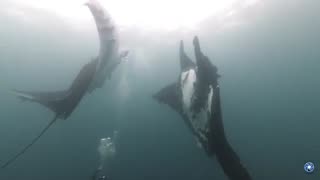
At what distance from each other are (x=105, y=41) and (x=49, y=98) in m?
2.69

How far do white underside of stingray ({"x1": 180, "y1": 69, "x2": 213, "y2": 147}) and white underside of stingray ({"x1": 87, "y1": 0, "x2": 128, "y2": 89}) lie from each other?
242cm

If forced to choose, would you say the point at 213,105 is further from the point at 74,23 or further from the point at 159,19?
the point at 74,23

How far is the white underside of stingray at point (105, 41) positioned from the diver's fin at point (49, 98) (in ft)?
4.16

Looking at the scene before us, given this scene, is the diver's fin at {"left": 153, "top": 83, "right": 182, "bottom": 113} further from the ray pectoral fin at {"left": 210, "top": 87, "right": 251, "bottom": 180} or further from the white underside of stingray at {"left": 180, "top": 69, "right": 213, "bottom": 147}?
the ray pectoral fin at {"left": 210, "top": 87, "right": 251, "bottom": 180}

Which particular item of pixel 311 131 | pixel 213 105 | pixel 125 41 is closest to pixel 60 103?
pixel 213 105

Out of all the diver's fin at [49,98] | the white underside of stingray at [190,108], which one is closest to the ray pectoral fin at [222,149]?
the white underside of stingray at [190,108]

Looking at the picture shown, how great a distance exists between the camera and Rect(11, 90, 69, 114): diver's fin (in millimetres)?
11258

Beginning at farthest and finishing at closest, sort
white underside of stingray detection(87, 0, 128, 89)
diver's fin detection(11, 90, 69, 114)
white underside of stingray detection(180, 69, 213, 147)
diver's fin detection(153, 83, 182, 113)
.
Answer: diver's fin detection(153, 83, 182, 113) < diver's fin detection(11, 90, 69, 114) < white underside of stingray detection(87, 0, 128, 89) < white underside of stingray detection(180, 69, 213, 147)

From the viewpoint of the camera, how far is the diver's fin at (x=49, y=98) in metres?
11.3

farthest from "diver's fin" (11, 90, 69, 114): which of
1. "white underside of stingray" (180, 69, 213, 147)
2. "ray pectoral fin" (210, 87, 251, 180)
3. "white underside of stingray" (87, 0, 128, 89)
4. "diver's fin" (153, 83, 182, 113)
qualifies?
"ray pectoral fin" (210, 87, 251, 180)

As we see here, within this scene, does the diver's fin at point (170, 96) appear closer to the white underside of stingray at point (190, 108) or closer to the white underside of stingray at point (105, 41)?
the white underside of stingray at point (190, 108)

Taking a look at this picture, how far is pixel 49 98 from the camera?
11.7 metres

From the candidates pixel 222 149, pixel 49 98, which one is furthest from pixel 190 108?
pixel 49 98

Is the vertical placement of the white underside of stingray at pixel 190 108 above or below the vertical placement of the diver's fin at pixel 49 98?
below
